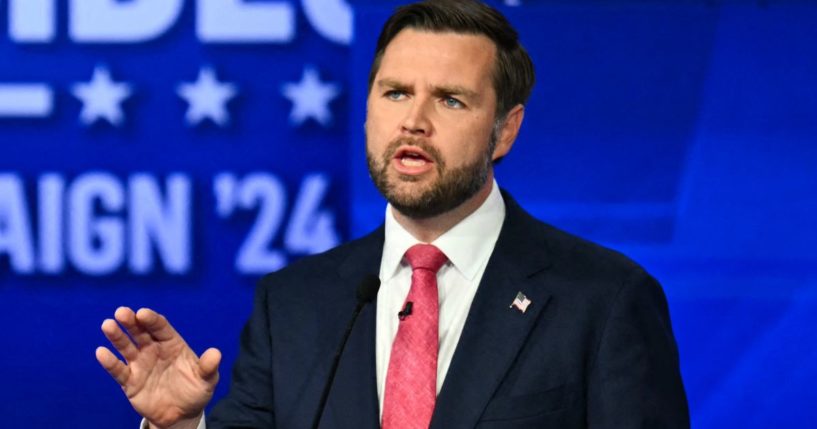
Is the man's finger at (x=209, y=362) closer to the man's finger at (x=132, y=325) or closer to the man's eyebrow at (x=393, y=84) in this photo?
the man's finger at (x=132, y=325)

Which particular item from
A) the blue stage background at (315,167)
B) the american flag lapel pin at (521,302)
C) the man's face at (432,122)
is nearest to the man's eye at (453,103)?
the man's face at (432,122)

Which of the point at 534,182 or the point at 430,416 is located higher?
the point at 534,182

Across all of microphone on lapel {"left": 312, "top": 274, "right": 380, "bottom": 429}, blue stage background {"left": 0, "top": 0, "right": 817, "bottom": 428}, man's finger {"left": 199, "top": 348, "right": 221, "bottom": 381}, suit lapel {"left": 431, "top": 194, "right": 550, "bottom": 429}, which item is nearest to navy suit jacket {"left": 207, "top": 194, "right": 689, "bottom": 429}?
suit lapel {"left": 431, "top": 194, "right": 550, "bottom": 429}

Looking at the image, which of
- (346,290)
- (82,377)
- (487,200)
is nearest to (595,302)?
(487,200)

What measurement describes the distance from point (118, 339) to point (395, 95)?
2.23ft

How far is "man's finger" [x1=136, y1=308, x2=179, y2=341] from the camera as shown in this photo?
77.0 inches

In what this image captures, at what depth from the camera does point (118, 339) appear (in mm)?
1980

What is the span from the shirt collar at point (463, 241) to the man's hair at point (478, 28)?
0.20 m

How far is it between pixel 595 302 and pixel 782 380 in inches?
63.8

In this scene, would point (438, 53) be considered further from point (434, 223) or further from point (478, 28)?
point (434, 223)

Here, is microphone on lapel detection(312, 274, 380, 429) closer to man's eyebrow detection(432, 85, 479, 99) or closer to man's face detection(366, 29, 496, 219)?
man's face detection(366, 29, 496, 219)

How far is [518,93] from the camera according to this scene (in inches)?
95.7

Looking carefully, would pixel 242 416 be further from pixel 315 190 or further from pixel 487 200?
pixel 315 190

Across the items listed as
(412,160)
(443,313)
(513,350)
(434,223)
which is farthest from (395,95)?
(513,350)
